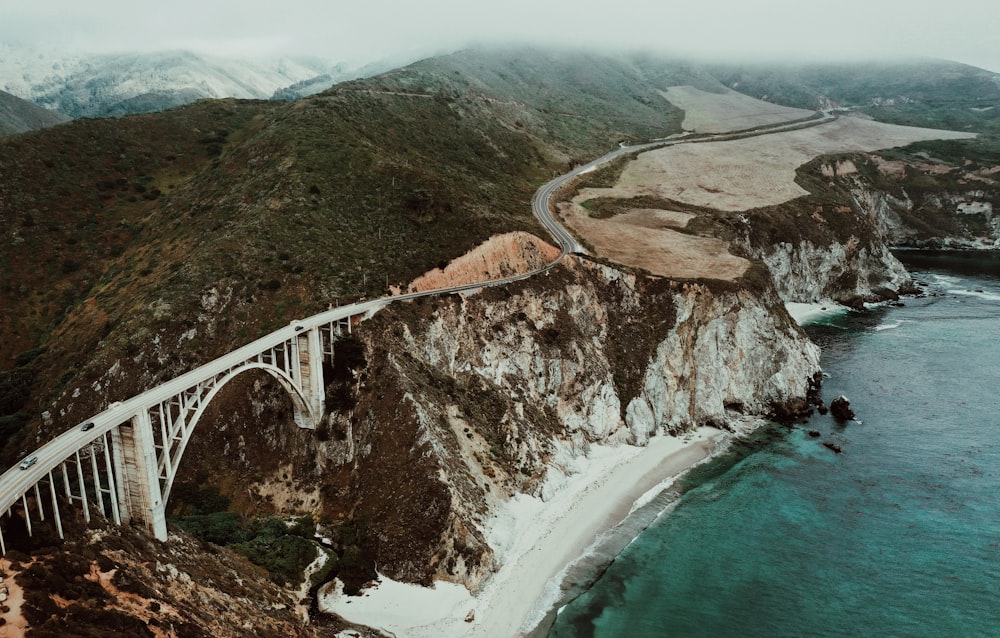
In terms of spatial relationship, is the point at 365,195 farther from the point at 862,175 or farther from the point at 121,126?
the point at 862,175

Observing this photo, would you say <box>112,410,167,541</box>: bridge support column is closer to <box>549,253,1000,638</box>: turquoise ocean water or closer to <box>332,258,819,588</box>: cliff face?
<box>332,258,819,588</box>: cliff face

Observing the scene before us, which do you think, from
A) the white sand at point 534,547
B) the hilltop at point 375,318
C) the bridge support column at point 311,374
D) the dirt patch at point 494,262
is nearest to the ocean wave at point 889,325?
the hilltop at point 375,318

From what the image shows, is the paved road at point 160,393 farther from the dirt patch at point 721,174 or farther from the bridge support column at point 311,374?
the dirt patch at point 721,174

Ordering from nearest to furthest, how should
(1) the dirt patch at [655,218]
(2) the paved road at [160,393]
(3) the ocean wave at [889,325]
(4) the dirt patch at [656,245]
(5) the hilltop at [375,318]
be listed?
1. (2) the paved road at [160,393]
2. (5) the hilltop at [375,318]
3. (4) the dirt patch at [656,245]
4. (3) the ocean wave at [889,325]
5. (1) the dirt patch at [655,218]

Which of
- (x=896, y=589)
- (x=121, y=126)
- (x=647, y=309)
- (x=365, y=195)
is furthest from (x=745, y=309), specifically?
(x=121, y=126)

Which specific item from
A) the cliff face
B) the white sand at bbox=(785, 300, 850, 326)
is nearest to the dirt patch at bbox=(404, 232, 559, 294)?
the cliff face

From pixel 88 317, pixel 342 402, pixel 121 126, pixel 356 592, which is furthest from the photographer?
pixel 121 126
